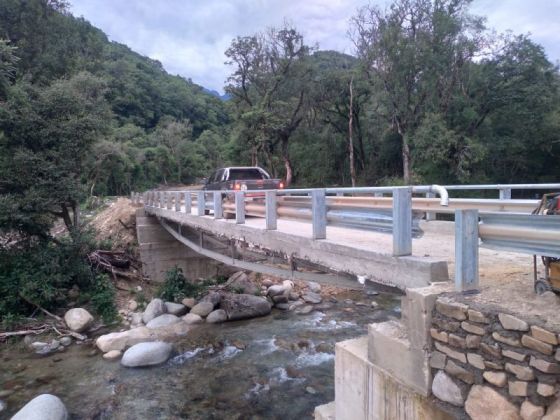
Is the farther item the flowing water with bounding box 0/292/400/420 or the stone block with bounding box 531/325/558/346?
the flowing water with bounding box 0/292/400/420

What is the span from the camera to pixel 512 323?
8.91 feet

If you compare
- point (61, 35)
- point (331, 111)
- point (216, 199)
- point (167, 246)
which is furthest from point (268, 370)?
point (61, 35)

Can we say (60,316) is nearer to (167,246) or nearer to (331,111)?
(167,246)

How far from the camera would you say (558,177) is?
93.1 ft

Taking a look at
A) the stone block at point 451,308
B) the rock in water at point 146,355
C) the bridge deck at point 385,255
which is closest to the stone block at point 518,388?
the stone block at point 451,308

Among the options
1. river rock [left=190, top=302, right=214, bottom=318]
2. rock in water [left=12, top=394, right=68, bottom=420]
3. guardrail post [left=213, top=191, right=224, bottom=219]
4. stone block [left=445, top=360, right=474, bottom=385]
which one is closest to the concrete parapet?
stone block [left=445, top=360, right=474, bottom=385]

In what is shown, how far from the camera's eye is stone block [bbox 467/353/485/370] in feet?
9.56

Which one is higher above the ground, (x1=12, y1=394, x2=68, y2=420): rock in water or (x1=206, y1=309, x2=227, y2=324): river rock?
(x1=12, y1=394, x2=68, y2=420): rock in water

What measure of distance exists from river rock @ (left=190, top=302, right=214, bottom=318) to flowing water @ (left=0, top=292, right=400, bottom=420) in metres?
0.96

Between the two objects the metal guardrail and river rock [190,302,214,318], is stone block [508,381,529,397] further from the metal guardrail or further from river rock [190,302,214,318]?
river rock [190,302,214,318]

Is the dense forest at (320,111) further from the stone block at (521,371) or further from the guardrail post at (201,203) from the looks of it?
the stone block at (521,371)

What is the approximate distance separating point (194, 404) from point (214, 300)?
21.1ft

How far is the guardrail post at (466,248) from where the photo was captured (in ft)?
10.8

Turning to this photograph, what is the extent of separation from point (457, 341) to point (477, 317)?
264 mm
